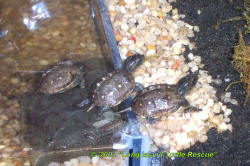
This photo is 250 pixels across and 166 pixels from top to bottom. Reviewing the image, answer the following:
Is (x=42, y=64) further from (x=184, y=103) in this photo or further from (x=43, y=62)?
(x=184, y=103)

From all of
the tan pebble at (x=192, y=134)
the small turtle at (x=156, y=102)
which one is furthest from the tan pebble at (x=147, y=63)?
the tan pebble at (x=192, y=134)

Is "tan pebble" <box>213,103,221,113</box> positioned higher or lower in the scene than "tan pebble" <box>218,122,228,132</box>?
higher

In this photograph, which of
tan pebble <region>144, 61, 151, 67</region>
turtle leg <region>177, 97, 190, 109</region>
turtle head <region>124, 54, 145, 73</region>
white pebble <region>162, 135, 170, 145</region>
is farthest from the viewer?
tan pebble <region>144, 61, 151, 67</region>

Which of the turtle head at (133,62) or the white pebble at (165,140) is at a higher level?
the turtle head at (133,62)

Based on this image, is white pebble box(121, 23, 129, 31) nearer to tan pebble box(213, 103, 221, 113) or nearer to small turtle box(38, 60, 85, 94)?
small turtle box(38, 60, 85, 94)

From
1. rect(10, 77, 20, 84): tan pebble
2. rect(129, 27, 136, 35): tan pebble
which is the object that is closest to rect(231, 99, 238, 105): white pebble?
rect(129, 27, 136, 35): tan pebble

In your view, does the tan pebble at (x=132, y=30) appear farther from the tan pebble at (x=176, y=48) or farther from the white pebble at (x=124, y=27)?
the tan pebble at (x=176, y=48)

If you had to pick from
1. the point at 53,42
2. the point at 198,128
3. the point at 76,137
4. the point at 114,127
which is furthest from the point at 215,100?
the point at 53,42
